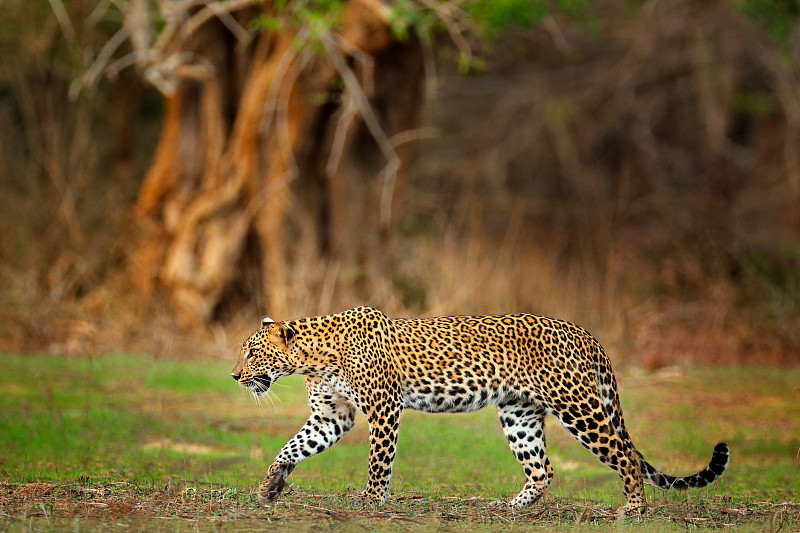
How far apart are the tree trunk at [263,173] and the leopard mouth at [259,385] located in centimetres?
958

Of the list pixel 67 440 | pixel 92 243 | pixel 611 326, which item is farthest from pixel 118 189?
pixel 67 440

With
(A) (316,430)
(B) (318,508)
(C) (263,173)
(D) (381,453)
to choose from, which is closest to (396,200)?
(C) (263,173)

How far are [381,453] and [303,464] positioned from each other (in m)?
2.51

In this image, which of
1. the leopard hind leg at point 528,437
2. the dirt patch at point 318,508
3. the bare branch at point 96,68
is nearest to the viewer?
the dirt patch at point 318,508

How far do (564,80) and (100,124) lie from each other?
424 inches

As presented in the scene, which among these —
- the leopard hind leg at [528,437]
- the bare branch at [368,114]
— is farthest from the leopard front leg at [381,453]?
the bare branch at [368,114]

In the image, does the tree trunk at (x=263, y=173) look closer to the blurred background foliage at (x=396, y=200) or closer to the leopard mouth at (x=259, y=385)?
the blurred background foliage at (x=396, y=200)

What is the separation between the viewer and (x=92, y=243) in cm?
1830

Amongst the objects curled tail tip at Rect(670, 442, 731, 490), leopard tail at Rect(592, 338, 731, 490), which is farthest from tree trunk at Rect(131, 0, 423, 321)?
curled tail tip at Rect(670, 442, 731, 490)

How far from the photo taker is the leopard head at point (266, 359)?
7523mm

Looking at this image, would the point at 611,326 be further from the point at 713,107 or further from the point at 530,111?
the point at 530,111

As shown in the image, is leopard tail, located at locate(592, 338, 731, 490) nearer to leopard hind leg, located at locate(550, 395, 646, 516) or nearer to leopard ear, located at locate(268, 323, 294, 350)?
leopard hind leg, located at locate(550, 395, 646, 516)

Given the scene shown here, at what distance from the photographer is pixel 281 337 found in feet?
25.1

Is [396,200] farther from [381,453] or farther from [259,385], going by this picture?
[381,453]
